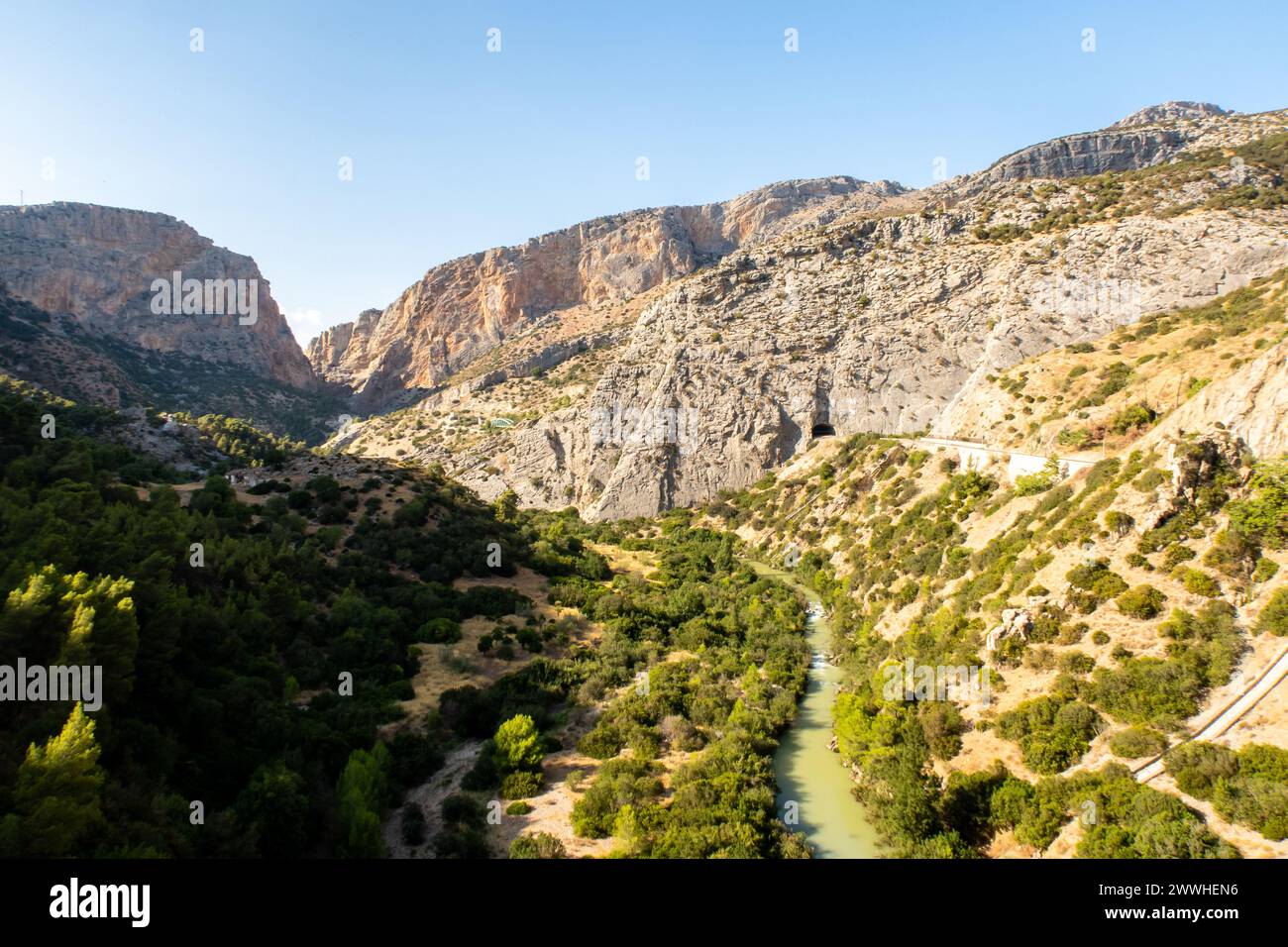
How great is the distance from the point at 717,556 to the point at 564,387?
51743 millimetres

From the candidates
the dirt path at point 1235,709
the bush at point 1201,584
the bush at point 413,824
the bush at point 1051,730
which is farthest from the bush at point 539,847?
the bush at point 1201,584

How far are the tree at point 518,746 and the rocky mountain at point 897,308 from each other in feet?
137

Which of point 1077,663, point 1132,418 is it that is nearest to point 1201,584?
point 1077,663

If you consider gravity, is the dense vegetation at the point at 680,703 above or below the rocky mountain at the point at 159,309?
below

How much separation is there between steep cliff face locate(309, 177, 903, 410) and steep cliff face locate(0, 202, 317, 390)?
26.1 m

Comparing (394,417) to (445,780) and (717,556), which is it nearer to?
(717,556)

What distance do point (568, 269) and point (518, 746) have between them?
125387 mm

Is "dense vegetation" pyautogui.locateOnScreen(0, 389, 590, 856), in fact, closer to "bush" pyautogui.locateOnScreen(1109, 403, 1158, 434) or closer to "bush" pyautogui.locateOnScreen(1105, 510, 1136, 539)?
"bush" pyautogui.locateOnScreen(1105, 510, 1136, 539)

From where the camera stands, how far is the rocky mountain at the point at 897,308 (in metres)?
48.6

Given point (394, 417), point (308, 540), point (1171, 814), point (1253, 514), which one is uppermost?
point (394, 417)

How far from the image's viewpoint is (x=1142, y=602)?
1759 cm

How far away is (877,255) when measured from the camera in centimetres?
6656

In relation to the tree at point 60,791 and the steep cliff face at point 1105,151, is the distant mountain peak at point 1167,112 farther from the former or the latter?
the tree at point 60,791
